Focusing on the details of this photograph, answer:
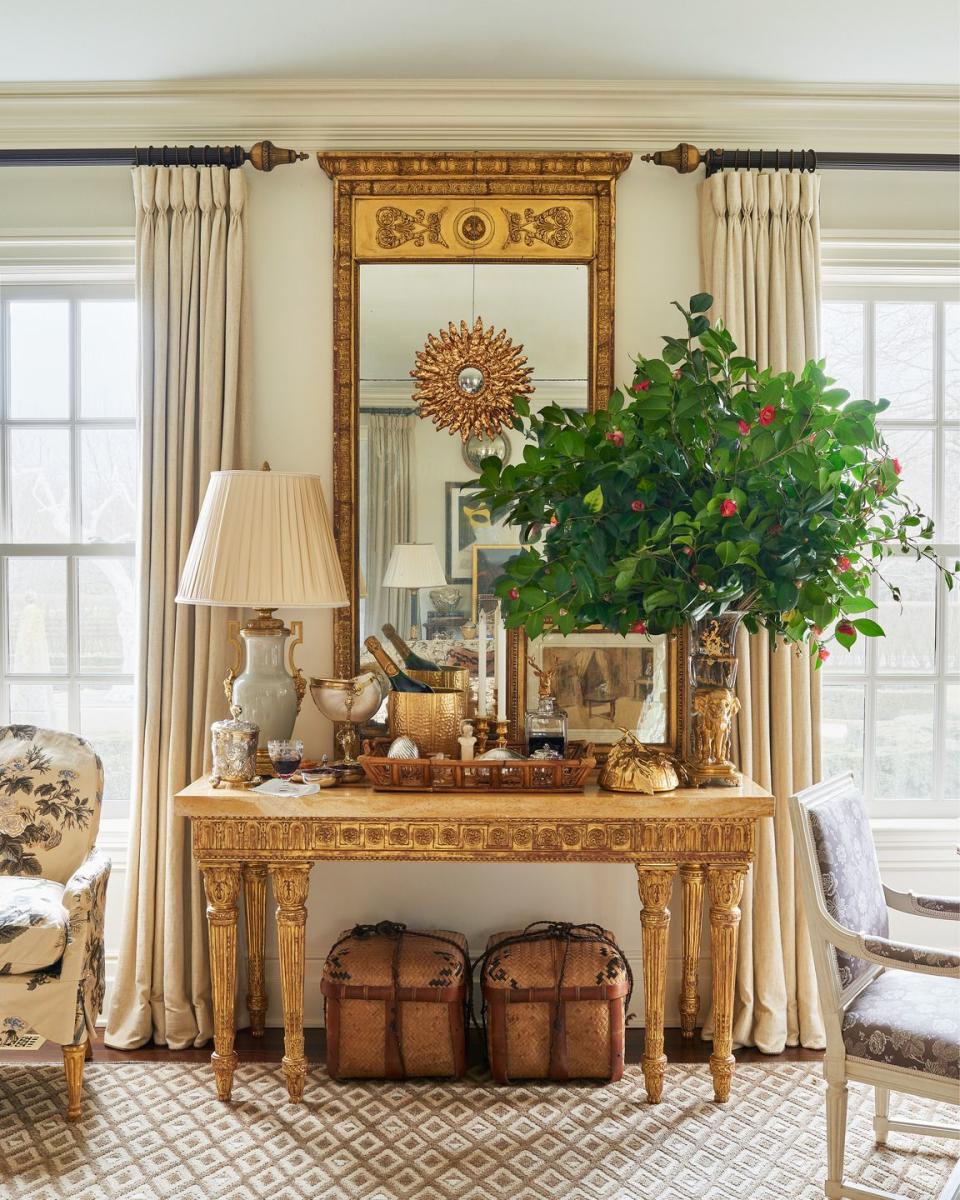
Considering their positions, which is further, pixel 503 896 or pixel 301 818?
pixel 503 896

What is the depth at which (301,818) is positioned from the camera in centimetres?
256

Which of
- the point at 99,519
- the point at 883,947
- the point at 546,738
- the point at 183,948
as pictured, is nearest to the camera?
the point at 883,947

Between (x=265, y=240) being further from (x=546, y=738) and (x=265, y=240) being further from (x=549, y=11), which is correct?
(x=546, y=738)

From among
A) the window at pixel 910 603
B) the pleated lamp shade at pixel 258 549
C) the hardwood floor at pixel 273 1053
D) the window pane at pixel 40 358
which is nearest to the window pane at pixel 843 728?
the window at pixel 910 603

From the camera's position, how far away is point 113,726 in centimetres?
344

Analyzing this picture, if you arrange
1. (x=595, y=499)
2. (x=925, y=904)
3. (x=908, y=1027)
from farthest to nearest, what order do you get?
(x=595, y=499)
(x=925, y=904)
(x=908, y=1027)

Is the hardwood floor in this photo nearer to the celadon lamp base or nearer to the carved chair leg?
the carved chair leg

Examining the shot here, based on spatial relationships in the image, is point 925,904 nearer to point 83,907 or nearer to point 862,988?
point 862,988

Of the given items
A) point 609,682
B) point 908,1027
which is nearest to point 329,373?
point 609,682

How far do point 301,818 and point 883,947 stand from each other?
A: 1.42 metres

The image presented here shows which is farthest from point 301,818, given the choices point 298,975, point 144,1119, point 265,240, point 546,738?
point 265,240

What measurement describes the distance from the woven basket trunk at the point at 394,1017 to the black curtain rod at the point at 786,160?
2492 mm

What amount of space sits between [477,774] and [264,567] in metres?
0.82

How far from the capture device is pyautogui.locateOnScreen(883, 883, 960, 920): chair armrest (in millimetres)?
2357
